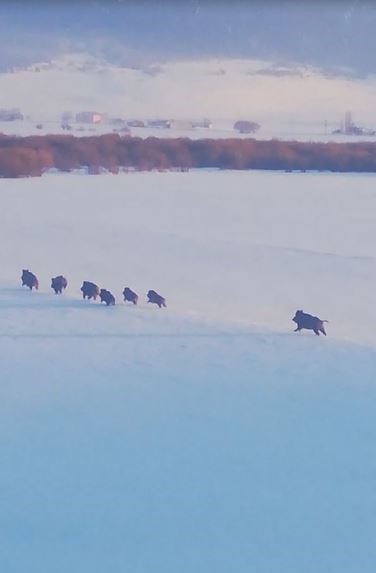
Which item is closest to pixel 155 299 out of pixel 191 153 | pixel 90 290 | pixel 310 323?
pixel 90 290

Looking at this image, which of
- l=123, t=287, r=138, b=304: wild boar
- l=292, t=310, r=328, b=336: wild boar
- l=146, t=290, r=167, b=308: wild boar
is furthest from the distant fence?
l=292, t=310, r=328, b=336: wild boar

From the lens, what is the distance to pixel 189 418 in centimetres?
462

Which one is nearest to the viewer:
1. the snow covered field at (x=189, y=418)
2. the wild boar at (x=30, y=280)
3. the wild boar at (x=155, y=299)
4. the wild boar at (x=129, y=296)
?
the snow covered field at (x=189, y=418)

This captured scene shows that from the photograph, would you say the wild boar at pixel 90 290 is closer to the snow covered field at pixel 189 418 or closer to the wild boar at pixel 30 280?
the snow covered field at pixel 189 418

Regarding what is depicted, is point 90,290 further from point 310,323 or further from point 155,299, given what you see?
point 310,323

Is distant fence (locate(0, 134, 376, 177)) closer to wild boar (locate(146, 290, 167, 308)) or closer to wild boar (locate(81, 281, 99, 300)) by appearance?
wild boar (locate(81, 281, 99, 300))

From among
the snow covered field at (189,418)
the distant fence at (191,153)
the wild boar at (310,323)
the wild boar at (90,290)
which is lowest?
the snow covered field at (189,418)

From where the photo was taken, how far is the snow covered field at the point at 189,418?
339 cm

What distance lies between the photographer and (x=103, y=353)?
5793mm

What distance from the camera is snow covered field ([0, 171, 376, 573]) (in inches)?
133

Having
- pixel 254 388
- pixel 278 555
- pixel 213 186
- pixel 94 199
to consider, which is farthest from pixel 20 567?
pixel 213 186

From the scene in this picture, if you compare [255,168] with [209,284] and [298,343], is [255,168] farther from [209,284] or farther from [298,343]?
[298,343]

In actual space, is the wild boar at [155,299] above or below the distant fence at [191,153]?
below

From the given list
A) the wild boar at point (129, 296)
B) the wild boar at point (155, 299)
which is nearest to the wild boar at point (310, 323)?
the wild boar at point (155, 299)
